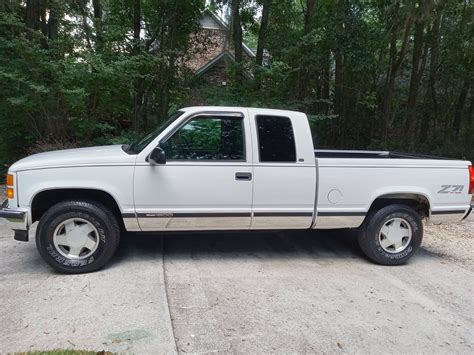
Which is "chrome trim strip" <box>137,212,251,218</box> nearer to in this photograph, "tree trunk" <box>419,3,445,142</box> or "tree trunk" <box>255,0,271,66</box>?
"tree trunk" <box>255,0,271,66</box>

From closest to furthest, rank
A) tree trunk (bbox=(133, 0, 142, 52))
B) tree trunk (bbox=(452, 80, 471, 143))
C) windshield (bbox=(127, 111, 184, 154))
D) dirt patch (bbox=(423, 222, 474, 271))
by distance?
windshield (bbox=(127, 111, 184, 154)) → dirt patch (bbox=(423, 222, 474, 271)) → tree trunk (bbox=(133, 0, 142, 52)) → tree trunk (bbox=(452, 80, 471, 143))

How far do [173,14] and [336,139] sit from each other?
697 centimetres

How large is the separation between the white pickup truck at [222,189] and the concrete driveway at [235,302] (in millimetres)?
458

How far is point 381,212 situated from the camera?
17.2ft

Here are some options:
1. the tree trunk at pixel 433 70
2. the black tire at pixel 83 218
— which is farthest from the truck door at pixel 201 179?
the tree trunk at pixel 433 70

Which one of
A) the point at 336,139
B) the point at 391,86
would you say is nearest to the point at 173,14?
the point at 336,139

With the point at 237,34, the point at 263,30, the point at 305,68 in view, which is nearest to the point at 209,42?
the point at 237,34

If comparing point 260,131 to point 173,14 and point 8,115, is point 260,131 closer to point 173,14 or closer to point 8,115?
point 8,115

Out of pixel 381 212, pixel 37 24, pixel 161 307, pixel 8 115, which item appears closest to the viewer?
pixel 161 307

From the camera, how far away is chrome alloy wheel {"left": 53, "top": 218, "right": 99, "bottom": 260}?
4516 millimetres

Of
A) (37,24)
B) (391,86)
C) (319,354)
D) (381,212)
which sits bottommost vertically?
(319,354)

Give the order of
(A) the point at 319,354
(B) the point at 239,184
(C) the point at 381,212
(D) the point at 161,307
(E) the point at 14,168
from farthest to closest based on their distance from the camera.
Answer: (C) the point at 381,212, (B) the point at 239,184, (E) the point at 14,168, (D) the point at 161,307, (A) the point at 319,354

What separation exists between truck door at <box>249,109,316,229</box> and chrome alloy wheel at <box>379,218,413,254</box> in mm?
1043

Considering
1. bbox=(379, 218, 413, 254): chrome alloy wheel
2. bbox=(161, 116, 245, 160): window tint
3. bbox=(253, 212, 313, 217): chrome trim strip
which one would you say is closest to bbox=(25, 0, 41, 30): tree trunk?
bbox=(161, 116, 245, 160): window tint
